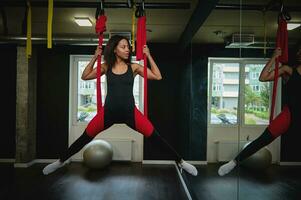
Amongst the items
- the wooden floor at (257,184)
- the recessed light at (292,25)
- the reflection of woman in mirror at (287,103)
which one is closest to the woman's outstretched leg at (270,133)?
the reflection of woman in mirror at (287,103)

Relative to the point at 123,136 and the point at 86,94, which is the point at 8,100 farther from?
the point at 123,136

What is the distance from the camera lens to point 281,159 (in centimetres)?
117

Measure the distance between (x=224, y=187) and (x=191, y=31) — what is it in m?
2.32

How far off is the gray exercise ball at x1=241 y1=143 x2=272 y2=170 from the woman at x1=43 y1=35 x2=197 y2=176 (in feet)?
1.45

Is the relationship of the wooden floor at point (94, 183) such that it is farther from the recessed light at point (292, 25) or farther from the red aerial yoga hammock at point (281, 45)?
the recessed light at point (292, 25)

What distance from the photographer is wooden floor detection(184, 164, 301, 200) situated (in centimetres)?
113

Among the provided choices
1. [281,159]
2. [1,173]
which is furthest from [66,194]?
[281,159]

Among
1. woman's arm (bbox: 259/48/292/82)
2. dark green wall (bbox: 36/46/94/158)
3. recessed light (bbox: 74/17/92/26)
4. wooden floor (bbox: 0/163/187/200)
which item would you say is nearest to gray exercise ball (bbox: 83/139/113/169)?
wooden floor (bbox: 0/163/187/200)

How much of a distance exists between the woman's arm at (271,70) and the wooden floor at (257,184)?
430 millimetres

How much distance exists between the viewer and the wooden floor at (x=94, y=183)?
386cm

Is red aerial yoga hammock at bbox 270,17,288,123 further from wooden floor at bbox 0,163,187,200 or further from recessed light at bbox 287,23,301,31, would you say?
wooden floor at bbox 0,163,187,200

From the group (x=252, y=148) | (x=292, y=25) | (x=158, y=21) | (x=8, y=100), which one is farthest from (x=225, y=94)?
(x=8, y=100)

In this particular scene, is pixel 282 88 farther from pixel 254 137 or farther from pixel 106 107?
pixel 106 107

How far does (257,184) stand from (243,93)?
1.88 feet
